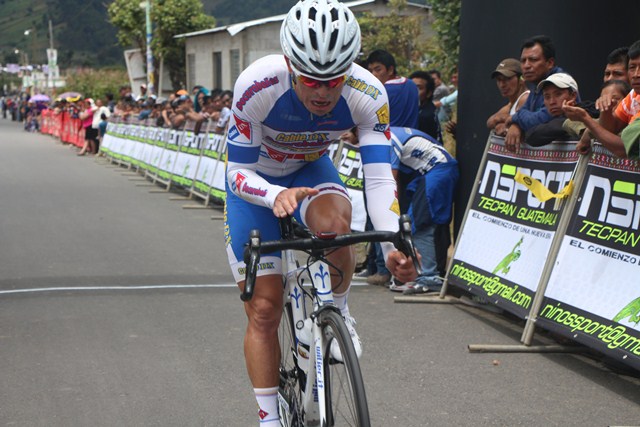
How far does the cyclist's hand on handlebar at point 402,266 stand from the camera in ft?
12.5

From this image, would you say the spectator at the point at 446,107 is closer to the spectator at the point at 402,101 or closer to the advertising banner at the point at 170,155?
the advertising banner at the point at 170,155

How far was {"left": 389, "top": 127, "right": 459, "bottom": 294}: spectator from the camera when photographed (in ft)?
28.7

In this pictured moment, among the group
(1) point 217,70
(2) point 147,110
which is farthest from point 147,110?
(1) point 217,70

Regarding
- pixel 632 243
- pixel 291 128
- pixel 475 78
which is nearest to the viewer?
pixel 291 128

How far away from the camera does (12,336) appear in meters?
6.91

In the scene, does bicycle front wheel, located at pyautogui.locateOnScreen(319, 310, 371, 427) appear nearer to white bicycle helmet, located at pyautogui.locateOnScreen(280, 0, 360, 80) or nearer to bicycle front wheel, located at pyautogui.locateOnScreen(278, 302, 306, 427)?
bicycle front wheel, located at pyautogui.locateOnScreen(278, 302, 306, 427)

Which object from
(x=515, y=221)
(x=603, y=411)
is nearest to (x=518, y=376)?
(x=603, y=411)

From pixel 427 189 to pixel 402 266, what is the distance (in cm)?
502

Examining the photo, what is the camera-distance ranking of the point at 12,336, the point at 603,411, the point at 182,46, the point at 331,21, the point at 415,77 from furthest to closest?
1. the point at 182,46
2. the point at 415,77
3. the point at 12,336
4. the point at 603,411
5. the point at 331,21

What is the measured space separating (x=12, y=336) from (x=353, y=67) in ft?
13.3

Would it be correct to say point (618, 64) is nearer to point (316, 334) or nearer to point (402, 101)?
point (402, 101)

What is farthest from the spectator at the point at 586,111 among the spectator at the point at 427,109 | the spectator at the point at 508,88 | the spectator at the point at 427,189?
the spectator at the point at 427,109

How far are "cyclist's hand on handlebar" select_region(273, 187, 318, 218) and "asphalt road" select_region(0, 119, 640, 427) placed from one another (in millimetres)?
1898

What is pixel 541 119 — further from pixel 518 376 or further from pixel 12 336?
pixel 12 336
